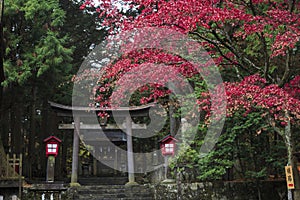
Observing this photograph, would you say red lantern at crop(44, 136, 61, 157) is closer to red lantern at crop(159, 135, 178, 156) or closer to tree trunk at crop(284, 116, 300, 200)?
red lantern at crop(159, 135, 178, 156)

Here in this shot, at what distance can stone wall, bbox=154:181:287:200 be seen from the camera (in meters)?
10.0


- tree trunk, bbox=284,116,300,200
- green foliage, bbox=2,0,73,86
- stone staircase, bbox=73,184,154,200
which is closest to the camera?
tree trunk, bbox=284,116,300,200

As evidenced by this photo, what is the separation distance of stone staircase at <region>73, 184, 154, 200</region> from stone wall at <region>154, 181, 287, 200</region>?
2.89 feet

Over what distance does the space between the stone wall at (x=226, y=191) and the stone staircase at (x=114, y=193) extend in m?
0.88

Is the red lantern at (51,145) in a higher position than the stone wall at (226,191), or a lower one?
higher

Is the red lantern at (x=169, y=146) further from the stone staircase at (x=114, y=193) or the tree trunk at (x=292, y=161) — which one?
the tree trunk at (x=292, y=161)

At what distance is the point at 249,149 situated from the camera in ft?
34.2

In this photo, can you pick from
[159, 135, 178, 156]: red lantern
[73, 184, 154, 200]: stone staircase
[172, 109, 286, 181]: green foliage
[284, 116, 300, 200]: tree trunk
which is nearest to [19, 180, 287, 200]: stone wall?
[73, 184, 154, 200]: stone staircase

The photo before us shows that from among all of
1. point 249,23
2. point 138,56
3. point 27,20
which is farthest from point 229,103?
point 27,20

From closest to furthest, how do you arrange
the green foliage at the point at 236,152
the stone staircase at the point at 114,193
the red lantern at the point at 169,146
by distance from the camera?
the green foliage at the point at 236,152, the red lantern at the point at 169,146, the stone staircase at the point at 114,193

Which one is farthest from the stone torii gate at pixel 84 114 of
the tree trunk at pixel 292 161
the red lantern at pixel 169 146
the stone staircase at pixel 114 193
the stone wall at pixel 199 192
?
the tree trunk at pixel 292 161

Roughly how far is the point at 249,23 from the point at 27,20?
8.49m

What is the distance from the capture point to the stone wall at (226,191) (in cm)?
1005

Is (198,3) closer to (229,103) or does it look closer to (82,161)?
(229,103)
